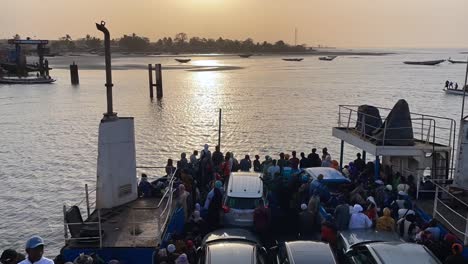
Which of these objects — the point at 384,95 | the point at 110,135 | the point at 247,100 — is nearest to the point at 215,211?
the point at 110,135

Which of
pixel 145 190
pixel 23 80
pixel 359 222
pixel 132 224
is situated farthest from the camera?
A: pixel 23 80

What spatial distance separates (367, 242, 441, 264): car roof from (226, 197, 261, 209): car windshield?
160 inches

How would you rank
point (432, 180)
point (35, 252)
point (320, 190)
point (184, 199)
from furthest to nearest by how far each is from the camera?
point (432, 180), point (320, 190), point (184, 199), point (35, 252)

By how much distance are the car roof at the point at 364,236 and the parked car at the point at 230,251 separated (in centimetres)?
191

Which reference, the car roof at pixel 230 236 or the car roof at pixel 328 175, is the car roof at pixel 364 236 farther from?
the car roof at pixel 328 175

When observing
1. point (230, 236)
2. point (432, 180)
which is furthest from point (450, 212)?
point (230, 236)

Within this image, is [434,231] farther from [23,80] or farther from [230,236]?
[23,80]

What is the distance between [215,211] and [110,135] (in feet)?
11.0

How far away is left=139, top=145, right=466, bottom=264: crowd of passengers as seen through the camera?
9859 millimetres

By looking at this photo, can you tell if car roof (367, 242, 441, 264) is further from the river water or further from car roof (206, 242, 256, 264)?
the river water

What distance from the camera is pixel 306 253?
335 inches

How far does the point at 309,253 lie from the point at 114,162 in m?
6.00

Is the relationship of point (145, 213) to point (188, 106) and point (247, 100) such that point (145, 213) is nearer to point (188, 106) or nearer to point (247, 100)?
point (188, 106)

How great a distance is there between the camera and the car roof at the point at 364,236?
987 cm
